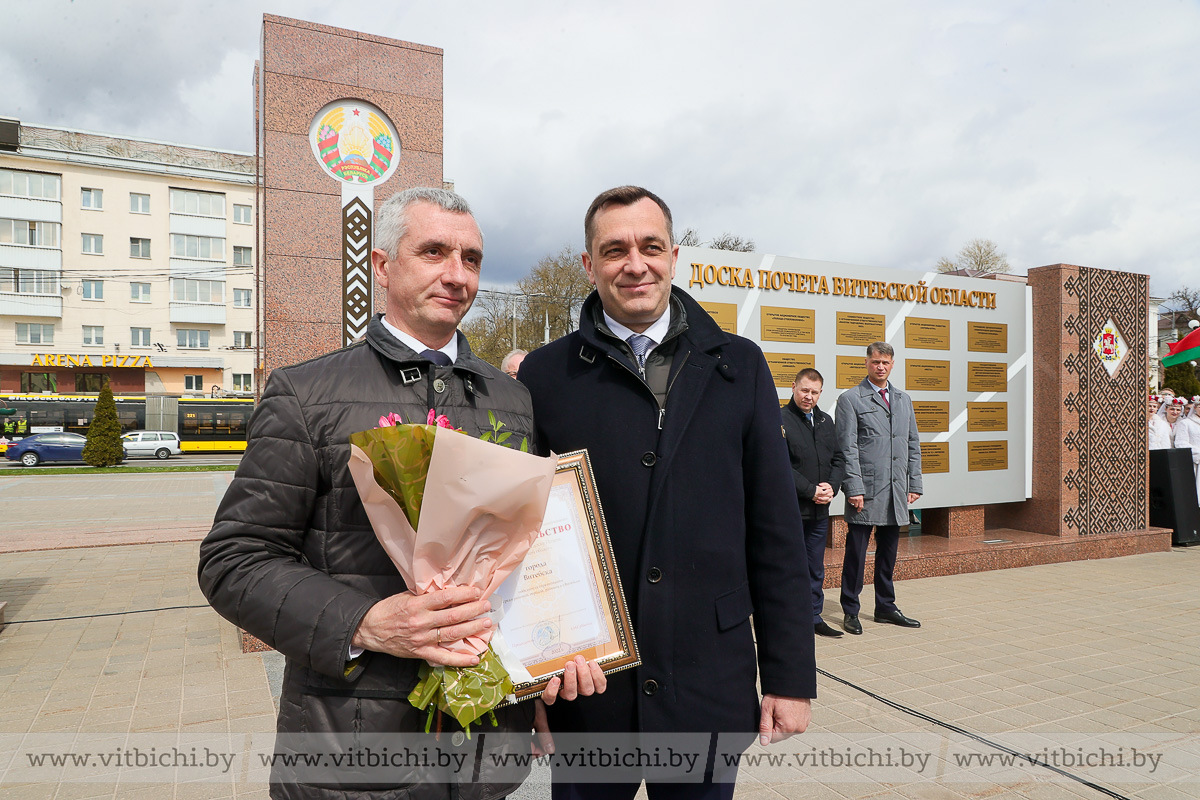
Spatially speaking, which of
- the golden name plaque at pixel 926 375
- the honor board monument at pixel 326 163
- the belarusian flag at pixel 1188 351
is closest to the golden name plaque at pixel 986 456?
the golden name plaque at pixel 926 375

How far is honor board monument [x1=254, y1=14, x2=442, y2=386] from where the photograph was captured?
17.0ft

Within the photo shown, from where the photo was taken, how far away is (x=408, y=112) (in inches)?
216

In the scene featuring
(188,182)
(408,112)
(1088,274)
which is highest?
(188,182)

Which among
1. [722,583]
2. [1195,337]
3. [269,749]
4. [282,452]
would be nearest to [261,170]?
[269,749]

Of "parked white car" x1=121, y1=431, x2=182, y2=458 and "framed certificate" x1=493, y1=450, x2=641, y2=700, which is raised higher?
"framed certificate" x1=493, y1=450, x2=641, y2=700

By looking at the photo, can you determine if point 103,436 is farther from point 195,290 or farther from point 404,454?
point 404,454

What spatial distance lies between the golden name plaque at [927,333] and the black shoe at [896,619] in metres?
3.39

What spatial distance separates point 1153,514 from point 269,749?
11917 millimetres

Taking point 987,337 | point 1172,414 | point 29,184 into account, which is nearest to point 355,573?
point 987,337

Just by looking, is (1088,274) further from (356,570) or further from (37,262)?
(37,262)

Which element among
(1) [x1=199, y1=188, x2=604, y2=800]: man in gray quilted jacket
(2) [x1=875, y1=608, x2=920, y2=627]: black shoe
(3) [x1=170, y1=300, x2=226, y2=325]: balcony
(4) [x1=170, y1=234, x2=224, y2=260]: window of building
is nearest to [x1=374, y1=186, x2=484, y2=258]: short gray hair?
(1) [x1=199, y1=188, x2=604, y2=800]: man in gray quilted jacket

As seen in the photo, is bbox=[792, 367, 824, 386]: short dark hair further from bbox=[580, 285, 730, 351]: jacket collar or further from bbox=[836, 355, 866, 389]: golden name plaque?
bbox=[580, 285, 730, 351]: jacket collar

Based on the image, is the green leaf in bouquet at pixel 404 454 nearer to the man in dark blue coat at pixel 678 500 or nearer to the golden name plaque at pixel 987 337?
the man in dark blue coat at pixel 678 500

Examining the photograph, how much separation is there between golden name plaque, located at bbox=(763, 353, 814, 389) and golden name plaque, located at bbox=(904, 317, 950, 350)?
158 centimetres
